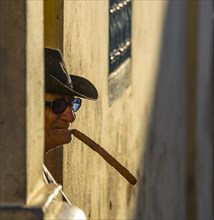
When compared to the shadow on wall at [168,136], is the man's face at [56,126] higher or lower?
higher

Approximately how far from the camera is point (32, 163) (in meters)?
3.69

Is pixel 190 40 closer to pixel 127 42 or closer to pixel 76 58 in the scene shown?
pixel 127 42

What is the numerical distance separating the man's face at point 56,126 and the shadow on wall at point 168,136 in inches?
114

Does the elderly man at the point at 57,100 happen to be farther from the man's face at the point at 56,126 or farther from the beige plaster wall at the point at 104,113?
the beige plaster wall at the point at 104,113

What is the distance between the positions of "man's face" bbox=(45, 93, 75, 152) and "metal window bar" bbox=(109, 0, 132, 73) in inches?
69.2

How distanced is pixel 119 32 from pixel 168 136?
261cm

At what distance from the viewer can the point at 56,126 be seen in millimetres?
4410

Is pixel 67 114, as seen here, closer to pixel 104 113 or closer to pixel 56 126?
pixel 56 126

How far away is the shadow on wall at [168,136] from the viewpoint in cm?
789
